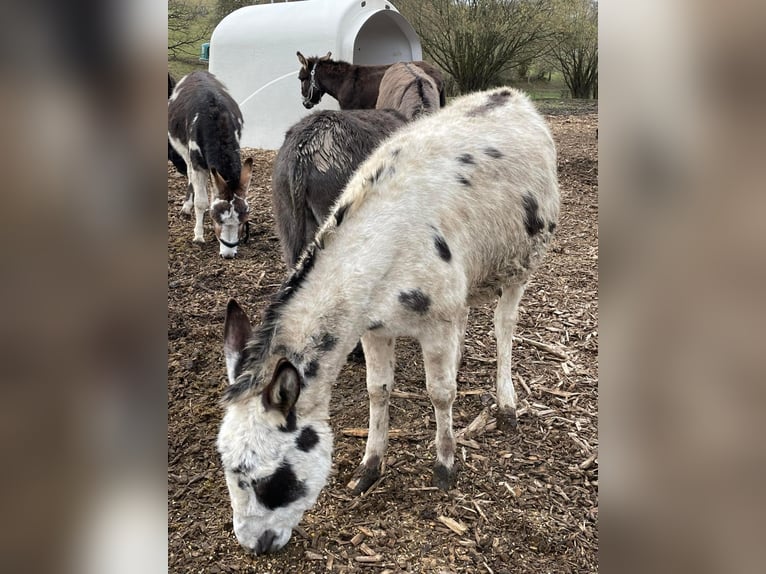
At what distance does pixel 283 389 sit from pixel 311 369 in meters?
0.28

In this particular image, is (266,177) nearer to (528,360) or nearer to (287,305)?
(528,360)

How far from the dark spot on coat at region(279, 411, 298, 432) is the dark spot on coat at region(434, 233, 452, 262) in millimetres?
1194

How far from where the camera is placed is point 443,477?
3463 mm

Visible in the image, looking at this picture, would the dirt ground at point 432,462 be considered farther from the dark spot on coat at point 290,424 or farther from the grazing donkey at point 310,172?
the grazing donkey at point 310,172

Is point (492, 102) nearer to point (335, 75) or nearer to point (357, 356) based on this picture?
point (357, 356)

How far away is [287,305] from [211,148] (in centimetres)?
530

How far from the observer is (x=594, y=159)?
11.1m

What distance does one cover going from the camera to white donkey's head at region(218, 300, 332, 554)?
7.92ft

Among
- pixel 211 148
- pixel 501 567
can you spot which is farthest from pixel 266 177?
pixel 501 567

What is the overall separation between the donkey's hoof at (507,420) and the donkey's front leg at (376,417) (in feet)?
3.26

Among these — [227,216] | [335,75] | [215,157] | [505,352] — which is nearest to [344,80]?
[335,75]

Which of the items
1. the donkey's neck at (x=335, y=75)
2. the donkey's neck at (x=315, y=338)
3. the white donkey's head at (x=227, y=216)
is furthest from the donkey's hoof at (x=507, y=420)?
the donkey's neck at (x=335, y=75)
